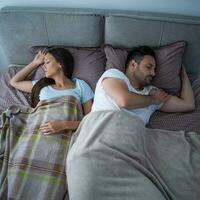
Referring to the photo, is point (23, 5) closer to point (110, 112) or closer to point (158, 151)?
point (110, 112)

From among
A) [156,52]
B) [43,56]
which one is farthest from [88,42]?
[156,52]

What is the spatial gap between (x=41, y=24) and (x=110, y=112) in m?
0.81

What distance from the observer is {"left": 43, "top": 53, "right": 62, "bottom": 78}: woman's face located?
164 cm

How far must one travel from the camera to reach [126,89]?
4.74 feet

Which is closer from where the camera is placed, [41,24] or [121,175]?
[121,175]

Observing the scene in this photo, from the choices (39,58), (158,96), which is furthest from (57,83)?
(158,96)

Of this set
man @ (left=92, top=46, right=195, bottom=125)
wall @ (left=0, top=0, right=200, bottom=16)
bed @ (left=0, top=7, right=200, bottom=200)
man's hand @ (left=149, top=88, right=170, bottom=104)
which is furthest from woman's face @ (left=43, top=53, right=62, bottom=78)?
man's hand @ (left=149, top=88, right=170, bottom=104)

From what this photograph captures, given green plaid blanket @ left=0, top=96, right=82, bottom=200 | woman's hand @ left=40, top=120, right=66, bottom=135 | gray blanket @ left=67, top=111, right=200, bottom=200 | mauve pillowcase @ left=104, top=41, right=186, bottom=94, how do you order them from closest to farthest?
gray blanket @ left=67, top=111, right=200, bottom=200, green plaid blanket @ left=0, top=96, right=82, bottom=200, woman's hand @ left=40, top=120, right=66, bottom=135, mauve pillowcase @ left=104, top=41, right=186, bottom=94

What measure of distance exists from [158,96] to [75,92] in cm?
50

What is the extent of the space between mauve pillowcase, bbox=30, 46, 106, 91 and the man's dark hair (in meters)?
0.19

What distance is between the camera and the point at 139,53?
159 centimetres

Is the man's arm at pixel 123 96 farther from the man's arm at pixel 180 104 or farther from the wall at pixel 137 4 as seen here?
the wall at pixel 137 4

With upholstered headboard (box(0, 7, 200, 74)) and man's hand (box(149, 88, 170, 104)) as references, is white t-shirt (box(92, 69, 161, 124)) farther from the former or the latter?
upholstered headboard (box(0, 7, 200, 74))

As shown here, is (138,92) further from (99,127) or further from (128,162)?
(128,162)
